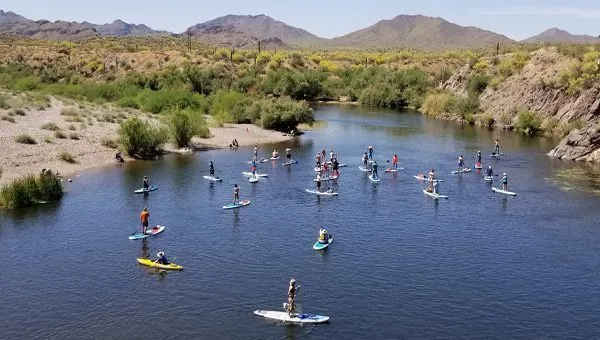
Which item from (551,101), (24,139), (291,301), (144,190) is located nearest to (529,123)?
(551,101)

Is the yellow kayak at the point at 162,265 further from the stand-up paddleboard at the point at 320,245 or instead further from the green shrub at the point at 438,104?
the green shrub at the point at 438,104

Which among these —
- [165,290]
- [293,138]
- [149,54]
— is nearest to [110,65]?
[149,54]

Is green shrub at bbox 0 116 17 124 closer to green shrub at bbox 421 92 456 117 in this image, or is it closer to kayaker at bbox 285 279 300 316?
kayaker at bbox 285 279 300 316

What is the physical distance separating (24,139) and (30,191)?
793 inches

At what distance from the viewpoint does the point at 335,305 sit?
109ft

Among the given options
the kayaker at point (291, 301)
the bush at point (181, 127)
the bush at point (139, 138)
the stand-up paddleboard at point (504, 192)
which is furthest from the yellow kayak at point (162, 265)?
the bush at point (181, 127)

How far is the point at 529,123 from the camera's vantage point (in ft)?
327

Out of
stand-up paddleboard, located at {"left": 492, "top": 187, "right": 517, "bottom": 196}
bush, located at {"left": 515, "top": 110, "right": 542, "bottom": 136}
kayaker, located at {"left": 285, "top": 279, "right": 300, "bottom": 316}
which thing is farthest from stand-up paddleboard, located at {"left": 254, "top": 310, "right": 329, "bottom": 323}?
bush, located at {"left": 515, "top": 110, "right": 542, "bottom": 136}

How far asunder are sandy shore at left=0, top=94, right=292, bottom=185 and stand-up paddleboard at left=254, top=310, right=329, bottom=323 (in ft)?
107

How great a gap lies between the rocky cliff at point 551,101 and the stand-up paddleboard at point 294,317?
179ft

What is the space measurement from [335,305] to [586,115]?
72.1m

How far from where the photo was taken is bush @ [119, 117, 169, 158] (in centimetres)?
7062

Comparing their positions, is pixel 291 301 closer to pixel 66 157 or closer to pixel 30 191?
pixel 30 191

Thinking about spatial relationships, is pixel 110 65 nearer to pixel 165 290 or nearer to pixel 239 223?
pixel 239 223
